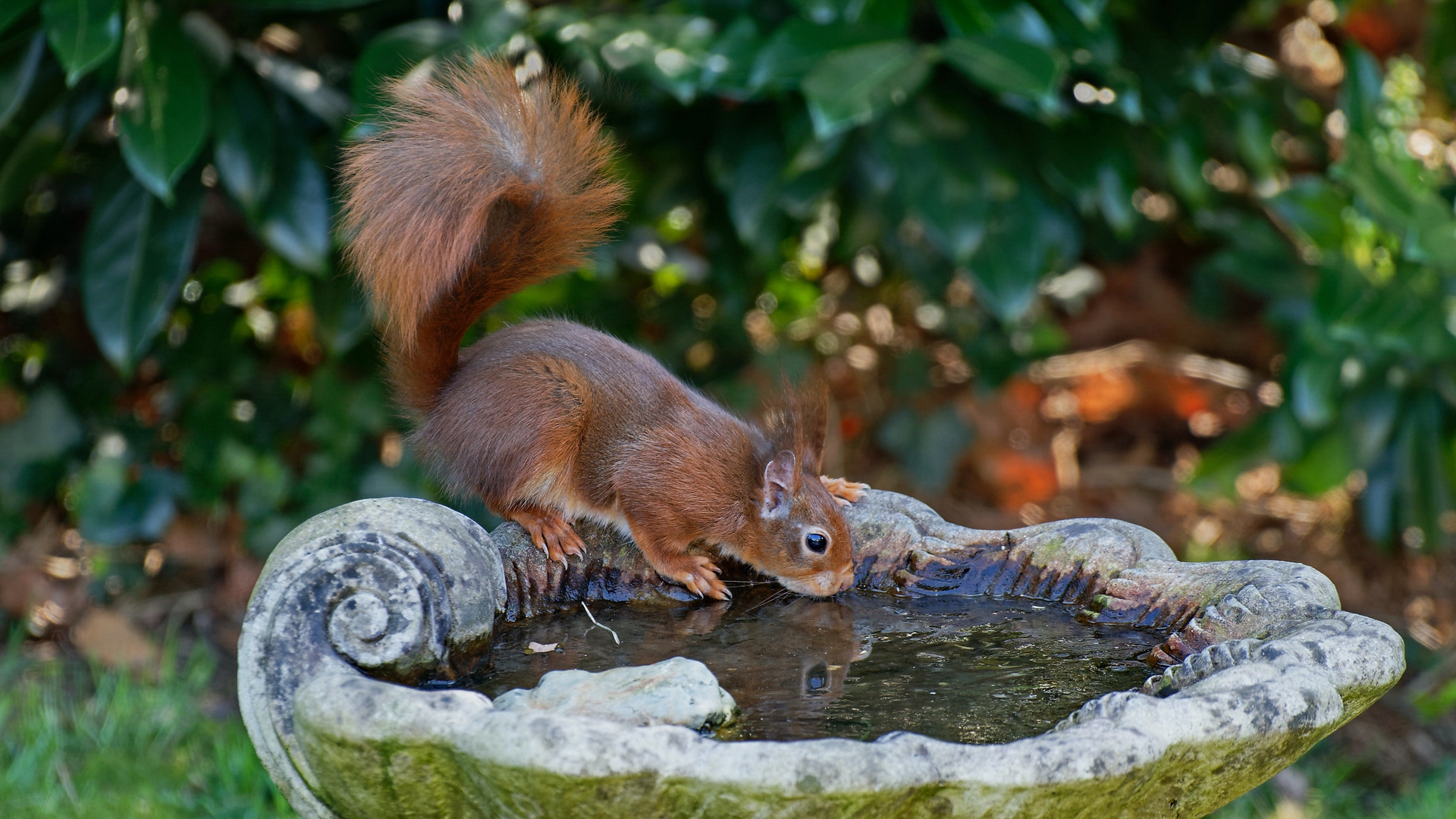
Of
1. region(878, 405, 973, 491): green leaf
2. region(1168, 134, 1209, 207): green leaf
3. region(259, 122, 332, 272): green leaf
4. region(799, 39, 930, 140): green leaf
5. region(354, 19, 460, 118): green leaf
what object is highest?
region(799, 39, 930, 140): green leaf

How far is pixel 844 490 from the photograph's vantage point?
6.73 ft

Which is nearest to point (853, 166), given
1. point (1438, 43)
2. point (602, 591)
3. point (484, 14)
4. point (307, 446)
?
point (484, 14)

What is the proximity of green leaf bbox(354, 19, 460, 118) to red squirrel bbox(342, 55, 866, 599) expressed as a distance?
1.91ft

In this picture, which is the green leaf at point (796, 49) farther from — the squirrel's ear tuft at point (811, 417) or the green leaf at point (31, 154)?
the green leaf at point (31, 154)

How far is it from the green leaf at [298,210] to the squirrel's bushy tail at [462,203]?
0.76m

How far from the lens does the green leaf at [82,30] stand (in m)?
2.06

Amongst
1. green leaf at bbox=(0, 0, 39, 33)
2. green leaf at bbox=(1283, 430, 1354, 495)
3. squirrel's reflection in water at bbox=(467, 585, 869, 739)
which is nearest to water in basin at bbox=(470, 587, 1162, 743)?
squirrel's reflection in water at bbox=(467, 585, 869, 739)

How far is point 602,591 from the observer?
1.85 m

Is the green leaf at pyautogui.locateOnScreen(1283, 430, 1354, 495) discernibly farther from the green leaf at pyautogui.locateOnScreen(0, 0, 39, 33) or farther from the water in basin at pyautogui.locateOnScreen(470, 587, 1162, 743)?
the green leaf at pyautogui.locateOnScreen(0, 0, 39, 33)

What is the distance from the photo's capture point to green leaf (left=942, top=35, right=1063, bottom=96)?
216 centimetres

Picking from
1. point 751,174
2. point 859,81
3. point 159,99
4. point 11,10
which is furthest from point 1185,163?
point 11,10

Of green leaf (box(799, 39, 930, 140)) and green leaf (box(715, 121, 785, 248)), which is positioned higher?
green leaf (box(799, 39, 930, 140))

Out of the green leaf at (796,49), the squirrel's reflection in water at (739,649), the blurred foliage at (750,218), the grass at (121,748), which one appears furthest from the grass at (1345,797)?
the grass at (121,748)

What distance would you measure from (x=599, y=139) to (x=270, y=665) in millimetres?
922
